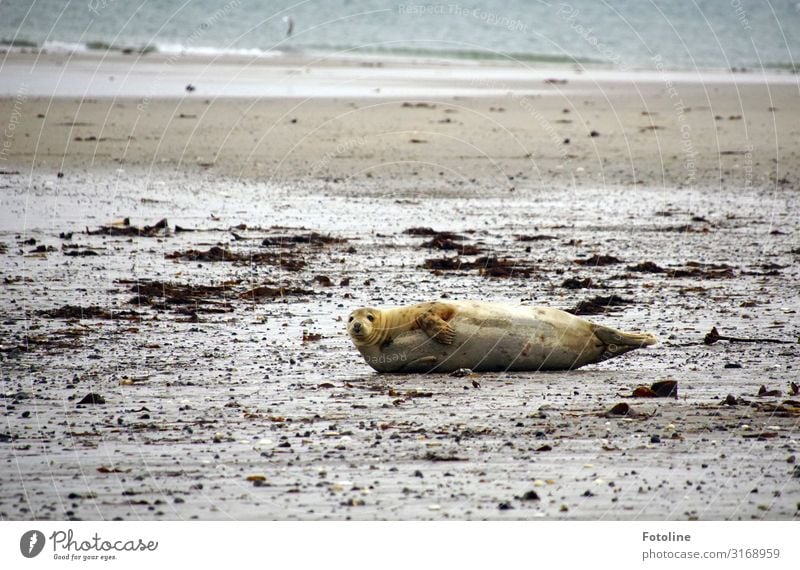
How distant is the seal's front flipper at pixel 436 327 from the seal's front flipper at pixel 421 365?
0.67ft

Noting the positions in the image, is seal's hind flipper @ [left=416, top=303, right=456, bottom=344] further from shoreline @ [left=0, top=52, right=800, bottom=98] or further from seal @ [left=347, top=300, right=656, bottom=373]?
shoreline @ [left=0, top=52, right=800, bottom=98]

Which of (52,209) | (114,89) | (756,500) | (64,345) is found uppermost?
(114,89)

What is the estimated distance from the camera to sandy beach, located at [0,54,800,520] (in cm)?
802

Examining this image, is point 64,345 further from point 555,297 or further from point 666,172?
point 666,172

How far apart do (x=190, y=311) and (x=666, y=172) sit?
13948mm

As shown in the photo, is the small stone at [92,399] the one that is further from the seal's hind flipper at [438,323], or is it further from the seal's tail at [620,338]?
the seal's tail at [620,338]

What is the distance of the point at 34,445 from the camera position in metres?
8.72

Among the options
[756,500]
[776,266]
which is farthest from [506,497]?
[776,266]

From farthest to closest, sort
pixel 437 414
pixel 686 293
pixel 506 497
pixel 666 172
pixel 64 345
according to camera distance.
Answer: pixel 666 172 → pixel 686 293 → pixel 64 345 → pixel 437 414 → pixel 506 497

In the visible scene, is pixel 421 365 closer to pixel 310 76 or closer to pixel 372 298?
pixel 372 298

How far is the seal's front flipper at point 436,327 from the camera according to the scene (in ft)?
34.5

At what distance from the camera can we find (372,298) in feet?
46.0
